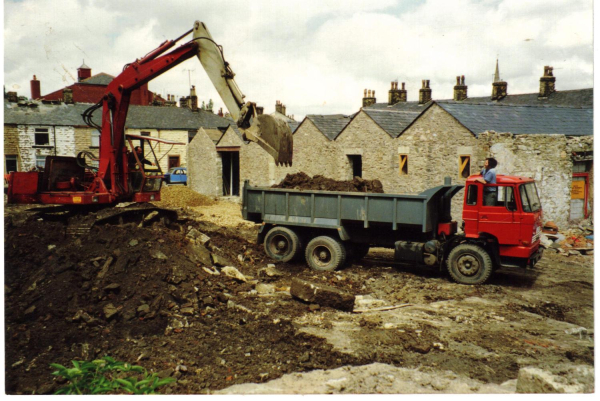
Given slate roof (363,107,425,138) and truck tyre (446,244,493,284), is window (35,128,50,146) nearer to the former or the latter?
slate roof (363,107,425,138)

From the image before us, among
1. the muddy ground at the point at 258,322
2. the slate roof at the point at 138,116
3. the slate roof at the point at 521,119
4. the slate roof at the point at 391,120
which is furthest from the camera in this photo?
the slate roof at the point at 138,116

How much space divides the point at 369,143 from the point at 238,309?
39.6ft

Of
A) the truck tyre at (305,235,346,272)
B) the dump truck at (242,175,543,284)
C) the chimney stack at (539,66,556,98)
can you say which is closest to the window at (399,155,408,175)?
the dump truck at (242,175,543,284)

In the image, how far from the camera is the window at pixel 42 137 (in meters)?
26.0

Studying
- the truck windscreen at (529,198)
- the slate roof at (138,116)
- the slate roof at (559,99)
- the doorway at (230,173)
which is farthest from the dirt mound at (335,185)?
the slate roof at (138,116)

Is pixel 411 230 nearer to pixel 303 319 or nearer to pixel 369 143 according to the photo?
pixel 303 319

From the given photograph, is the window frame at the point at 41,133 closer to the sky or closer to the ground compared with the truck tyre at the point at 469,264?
closer to the sky

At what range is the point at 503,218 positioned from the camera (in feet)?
31.5

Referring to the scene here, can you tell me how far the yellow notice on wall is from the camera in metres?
14.8

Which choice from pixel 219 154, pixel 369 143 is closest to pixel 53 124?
pixel 219 154

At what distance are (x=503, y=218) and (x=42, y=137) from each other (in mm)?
26380

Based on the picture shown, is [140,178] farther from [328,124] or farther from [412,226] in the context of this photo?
[328,124]

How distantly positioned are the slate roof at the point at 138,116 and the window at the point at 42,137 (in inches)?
16.7

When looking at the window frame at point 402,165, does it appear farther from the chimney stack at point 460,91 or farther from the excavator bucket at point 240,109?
the chimney stack at point 460,91
